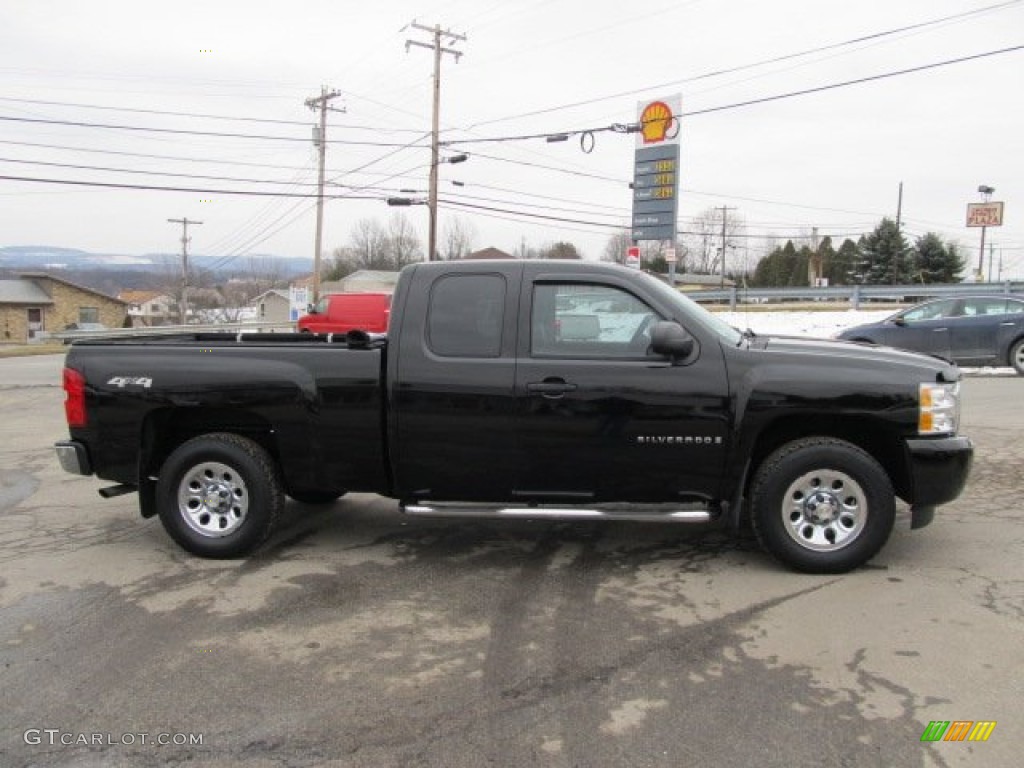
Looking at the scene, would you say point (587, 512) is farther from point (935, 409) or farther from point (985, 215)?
point (985, 215)

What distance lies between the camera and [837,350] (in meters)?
4.91

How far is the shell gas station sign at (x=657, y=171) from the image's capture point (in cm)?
2534

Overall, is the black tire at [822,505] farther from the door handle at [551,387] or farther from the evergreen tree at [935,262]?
the evergreen tree at [935,262]

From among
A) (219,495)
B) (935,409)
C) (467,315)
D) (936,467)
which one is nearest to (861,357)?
(935,409)

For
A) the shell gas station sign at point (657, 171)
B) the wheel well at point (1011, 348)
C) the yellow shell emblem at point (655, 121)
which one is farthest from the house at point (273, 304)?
the wheel well at point (1011, 348)

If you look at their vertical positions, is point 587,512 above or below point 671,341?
below

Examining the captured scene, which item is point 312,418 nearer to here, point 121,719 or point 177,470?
point 177,470

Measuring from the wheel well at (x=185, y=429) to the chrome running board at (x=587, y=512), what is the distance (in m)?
1.16

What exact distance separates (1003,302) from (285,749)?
15861mm

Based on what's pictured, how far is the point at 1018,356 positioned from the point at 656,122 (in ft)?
45.1

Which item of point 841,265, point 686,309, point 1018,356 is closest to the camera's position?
point 686,309

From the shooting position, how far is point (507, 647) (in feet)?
12.8

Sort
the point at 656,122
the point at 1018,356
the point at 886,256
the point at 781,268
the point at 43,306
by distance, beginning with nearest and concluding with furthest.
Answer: the point at 1018,356 → the point at 656,122 → the point at 886,256 → the point at 43,306 → the point at 781,268

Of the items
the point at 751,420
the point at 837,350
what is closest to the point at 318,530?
the point at 751,420
